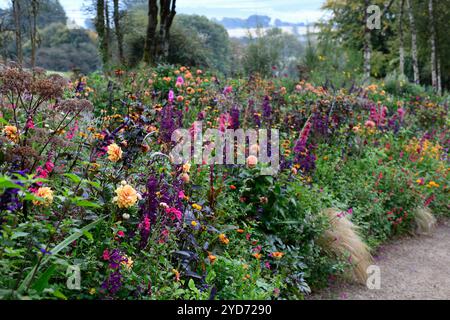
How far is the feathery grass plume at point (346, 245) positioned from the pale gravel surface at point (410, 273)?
0.52 ft

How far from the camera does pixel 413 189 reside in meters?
5.54

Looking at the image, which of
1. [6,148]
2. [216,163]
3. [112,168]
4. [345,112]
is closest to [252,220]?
[216,163]

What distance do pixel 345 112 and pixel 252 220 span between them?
328 centimetres

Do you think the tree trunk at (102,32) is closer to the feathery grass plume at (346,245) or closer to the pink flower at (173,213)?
the feathery grass plume at (346,245)

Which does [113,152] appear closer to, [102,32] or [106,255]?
[106,255]

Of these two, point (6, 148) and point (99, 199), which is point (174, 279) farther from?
point (6, 148)

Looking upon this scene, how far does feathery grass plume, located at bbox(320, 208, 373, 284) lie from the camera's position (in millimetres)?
4002

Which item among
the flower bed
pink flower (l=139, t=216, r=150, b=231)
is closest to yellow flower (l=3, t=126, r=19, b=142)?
the flower bed

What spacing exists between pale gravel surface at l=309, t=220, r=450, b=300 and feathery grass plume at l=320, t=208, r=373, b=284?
6.3 inches

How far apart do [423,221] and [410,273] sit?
1.33 meters

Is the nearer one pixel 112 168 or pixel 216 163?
pixel 112 168

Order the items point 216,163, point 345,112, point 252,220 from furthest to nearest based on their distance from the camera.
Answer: point 345,112, point 216,163, point 252,220

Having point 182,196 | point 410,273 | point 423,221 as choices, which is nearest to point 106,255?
point 182,196

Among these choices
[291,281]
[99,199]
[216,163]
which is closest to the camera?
[99,199]
